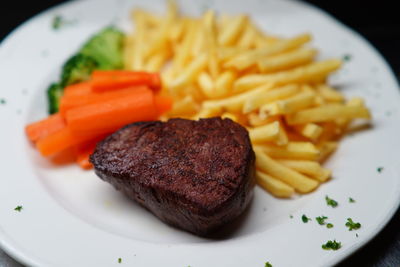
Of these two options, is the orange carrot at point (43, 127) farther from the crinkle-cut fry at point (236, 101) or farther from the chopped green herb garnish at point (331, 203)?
the chopped green herb garnish at point (331, 203)

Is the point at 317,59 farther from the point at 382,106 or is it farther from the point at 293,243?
the point at 293,243

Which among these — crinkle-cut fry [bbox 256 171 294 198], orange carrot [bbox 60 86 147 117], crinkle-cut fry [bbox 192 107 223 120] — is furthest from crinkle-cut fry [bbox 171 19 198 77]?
crinkle-cut fry [bbox 256 171 294 198]

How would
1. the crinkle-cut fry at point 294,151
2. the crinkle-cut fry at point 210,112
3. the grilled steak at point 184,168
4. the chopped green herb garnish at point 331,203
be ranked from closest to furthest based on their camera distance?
the grilled steak at point 184,168
the chopped green herb garnish at point 331,203
the crinkle-cut fry at point 294,151
the crinkle-cut fry at point 210,112

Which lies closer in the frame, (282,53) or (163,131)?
(163,131)

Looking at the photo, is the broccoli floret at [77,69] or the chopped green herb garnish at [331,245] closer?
the chopped green herb garnish at [331,245]

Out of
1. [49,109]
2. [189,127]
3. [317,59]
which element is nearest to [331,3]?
[317,59]

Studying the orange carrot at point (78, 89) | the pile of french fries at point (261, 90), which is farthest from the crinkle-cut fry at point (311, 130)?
the orange carrot at point (78, 89)
